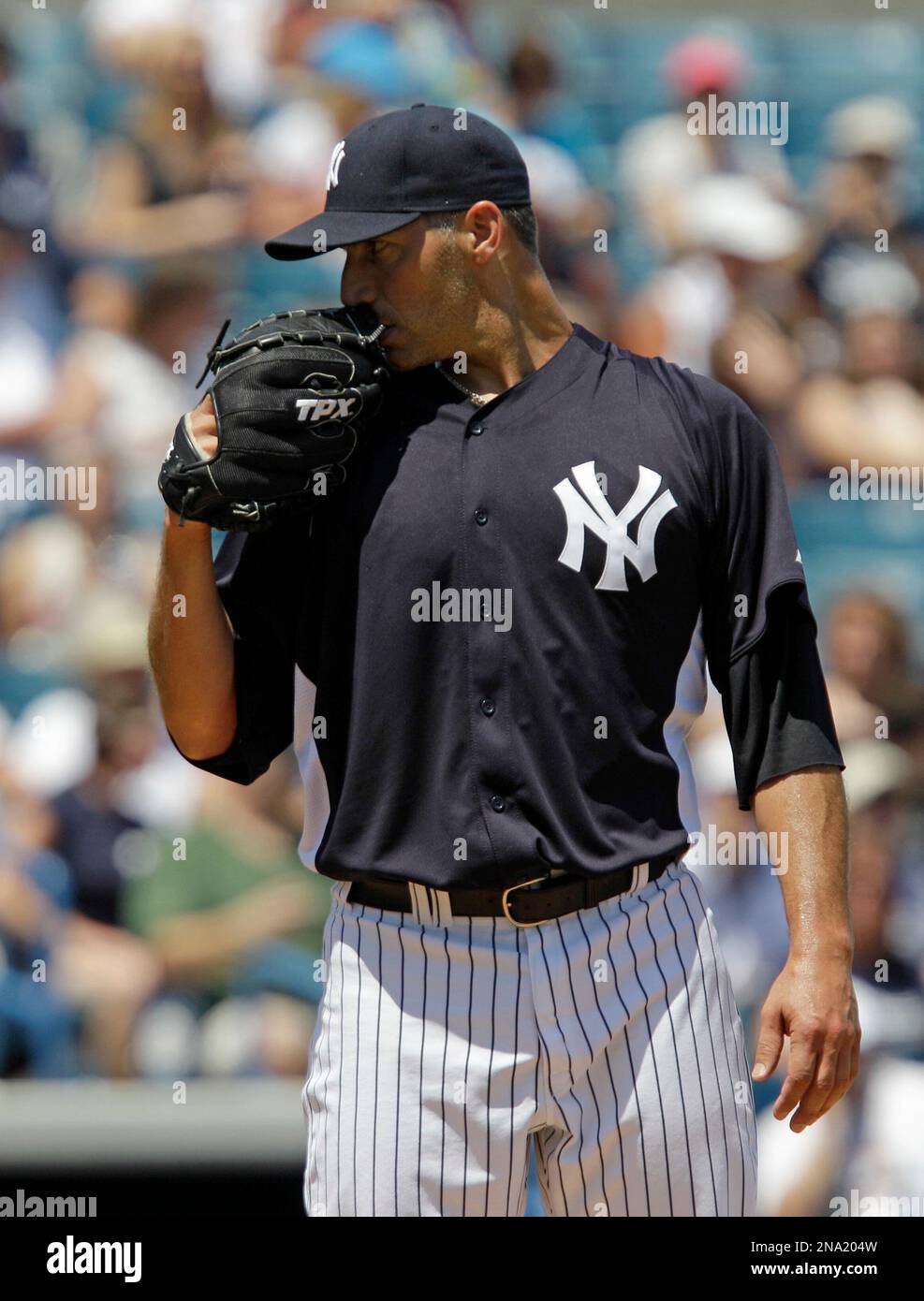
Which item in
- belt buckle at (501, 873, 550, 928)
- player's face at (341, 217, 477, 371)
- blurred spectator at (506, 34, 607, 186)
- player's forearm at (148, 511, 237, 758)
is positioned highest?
blurred spectator at (506, 34, 607, 186)

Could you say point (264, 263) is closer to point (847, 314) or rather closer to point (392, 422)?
point (847, 314)

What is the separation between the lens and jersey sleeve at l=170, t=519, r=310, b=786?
2.20 meters

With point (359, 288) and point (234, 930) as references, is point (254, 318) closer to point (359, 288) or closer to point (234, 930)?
point (234, 930)

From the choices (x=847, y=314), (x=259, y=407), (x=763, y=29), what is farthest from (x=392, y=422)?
(x=763, y=29)

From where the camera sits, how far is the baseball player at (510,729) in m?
2.05

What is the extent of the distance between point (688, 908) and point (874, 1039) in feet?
6.97

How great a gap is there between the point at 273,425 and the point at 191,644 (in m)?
0.30

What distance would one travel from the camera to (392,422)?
2.21m

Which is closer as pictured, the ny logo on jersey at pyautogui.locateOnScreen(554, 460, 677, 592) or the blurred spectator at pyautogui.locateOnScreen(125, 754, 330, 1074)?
the ny logo on jersey at pyautogui.locateOnScreen(554, 460, 677, 592)

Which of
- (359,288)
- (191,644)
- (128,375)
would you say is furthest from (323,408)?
(128,375)

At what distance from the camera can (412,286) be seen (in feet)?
7.09

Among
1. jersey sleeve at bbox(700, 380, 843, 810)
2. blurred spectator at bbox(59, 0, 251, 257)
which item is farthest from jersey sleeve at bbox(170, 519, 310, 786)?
blurred spectator at bbox(59, 0, 251, 257)

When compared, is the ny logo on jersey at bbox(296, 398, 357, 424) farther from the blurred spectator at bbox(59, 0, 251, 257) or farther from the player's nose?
the blurred spectator at bbox(59, 0, 251, 257)

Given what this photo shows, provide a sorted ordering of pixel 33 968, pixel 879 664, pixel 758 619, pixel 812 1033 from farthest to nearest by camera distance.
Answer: pixel 879 664 → pixel 33 968 → pixel 758 619 → pixel 812 1033
